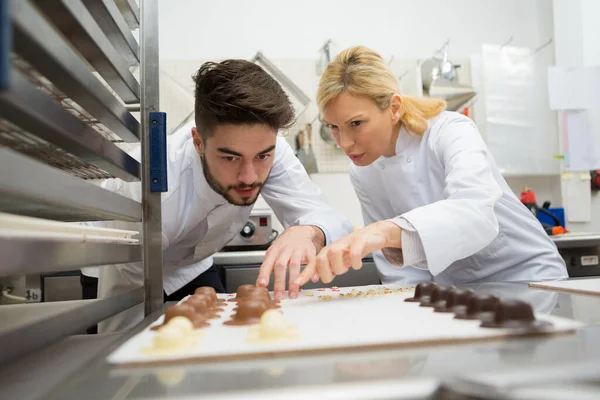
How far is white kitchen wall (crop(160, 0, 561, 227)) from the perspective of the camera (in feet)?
10.5

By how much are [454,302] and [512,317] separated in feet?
0.47

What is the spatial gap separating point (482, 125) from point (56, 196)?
3.14 m

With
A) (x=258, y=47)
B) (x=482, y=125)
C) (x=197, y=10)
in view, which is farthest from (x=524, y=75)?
(x=197, y=10)

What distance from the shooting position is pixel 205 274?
2.01m

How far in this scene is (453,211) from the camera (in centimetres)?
114

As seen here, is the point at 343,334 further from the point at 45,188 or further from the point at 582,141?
the point at 582,141

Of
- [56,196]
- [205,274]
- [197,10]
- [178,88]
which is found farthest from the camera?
[197,10]

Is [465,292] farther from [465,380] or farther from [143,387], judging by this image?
[143,387]

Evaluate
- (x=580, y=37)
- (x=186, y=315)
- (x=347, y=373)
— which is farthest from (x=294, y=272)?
(x=580, y=37)

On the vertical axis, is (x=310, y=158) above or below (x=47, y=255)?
above

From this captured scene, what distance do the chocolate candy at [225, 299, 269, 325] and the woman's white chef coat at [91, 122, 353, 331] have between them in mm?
790

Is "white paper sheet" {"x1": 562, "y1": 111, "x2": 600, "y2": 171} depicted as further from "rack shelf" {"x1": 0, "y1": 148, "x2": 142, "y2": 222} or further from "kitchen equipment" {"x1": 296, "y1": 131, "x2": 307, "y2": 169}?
"rack shelf" {"x1": 0, "y1": 148, "x2": 142, "y2": 222}

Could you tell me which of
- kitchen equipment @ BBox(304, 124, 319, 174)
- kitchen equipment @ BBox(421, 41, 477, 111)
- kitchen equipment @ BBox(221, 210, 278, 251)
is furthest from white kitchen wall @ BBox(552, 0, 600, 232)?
kitchen equipment @ BBox(221, 210, 278, 251)

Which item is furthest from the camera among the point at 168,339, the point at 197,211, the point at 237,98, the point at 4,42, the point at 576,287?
the point at 197,211
